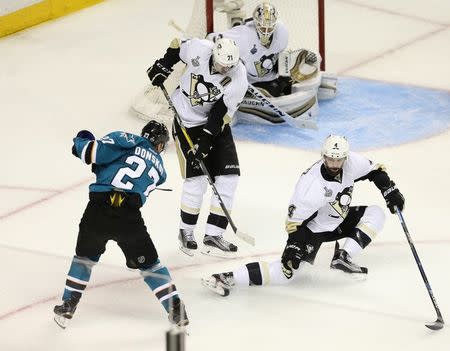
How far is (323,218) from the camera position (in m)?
5.14

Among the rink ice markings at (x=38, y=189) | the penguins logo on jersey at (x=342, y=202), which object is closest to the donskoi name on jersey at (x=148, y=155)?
the penguins logo on jersey at (x=342, y=202)

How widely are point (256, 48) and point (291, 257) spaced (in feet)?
6.23

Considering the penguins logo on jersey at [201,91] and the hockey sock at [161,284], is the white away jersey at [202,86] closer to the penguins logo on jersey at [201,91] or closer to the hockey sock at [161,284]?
the penguins logo on jersey at [201,91]

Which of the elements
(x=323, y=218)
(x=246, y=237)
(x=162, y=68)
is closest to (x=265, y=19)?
(x=162, y=68)

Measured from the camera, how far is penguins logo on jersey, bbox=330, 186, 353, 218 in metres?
5.09

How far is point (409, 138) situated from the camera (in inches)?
269

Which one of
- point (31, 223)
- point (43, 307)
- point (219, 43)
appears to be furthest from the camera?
point (31, 223)

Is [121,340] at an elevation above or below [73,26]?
above

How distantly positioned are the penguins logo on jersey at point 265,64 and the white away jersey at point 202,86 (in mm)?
1228

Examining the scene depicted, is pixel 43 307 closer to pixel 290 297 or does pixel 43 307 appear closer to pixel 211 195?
pixel 290 297

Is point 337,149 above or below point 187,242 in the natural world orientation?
above

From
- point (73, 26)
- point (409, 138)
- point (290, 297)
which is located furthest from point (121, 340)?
point (73, 26)

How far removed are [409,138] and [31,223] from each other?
2092mm

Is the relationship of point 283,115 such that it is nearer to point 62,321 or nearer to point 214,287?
point 214,287
